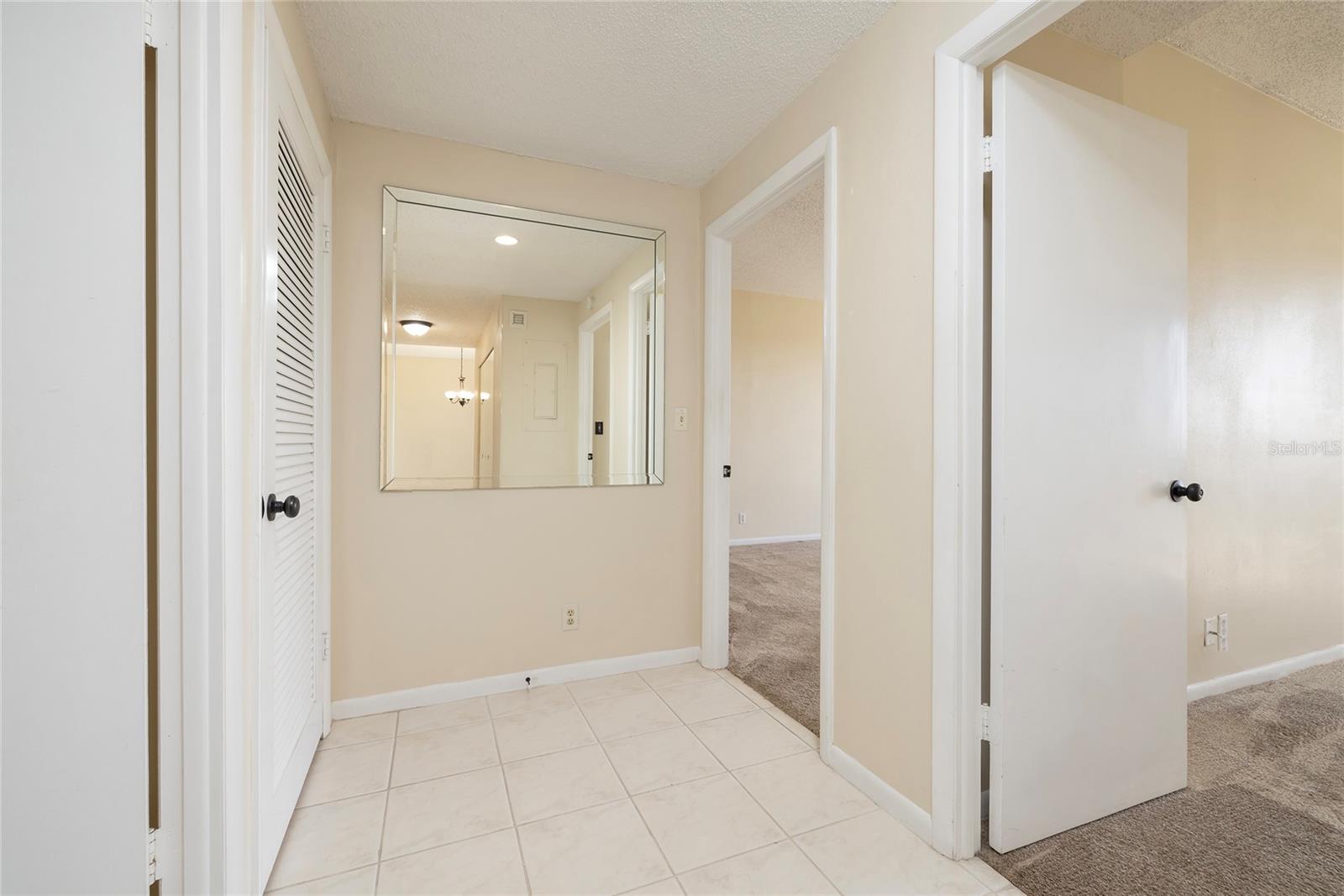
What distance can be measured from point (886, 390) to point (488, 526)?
171cm

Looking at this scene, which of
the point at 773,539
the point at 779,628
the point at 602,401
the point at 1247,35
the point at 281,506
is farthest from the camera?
the point at 773,539

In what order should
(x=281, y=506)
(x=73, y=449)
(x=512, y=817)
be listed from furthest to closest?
(x=512, y=817), (x=281, y=506), (x=73, y=449)

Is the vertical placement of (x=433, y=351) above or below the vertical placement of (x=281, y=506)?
above

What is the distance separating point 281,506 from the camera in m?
1.37

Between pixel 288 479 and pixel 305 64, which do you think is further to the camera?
pixel 305 64

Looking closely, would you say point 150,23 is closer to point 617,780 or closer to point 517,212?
point 517,212

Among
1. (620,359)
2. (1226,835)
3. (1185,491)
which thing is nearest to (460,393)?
(620,359)

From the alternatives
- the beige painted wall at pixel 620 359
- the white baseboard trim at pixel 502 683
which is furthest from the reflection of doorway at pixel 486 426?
the white baseboard trim at pixel 502 683

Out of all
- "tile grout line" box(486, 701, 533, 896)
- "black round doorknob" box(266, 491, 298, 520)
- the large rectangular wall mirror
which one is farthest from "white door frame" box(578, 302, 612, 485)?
"black round doorknob" box(266, 491, 298, 520)

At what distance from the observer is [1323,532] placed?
8.64 feet

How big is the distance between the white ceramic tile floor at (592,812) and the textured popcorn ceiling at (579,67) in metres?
2.34

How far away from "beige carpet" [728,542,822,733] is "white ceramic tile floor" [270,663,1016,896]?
179 mm

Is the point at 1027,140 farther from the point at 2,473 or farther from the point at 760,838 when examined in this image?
the point at 2,473

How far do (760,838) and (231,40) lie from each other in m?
2.16
